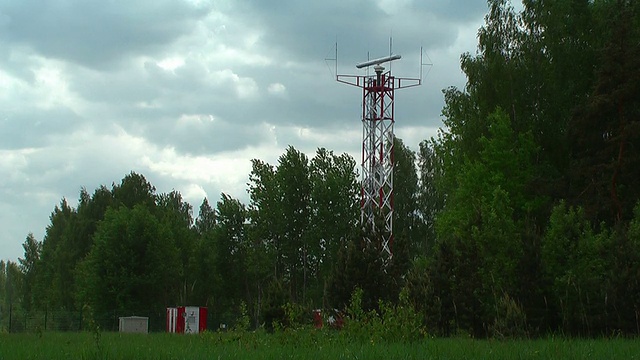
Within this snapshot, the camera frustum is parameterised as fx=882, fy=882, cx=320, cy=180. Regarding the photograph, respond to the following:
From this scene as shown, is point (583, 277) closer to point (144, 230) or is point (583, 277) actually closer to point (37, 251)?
point (144, 230)

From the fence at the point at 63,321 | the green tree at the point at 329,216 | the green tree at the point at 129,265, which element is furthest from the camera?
the green tree at the point at 329,216

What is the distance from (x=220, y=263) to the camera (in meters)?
72.6

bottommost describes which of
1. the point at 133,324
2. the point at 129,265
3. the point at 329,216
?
the point at 133,324

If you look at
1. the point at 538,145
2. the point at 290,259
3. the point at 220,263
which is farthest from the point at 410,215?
the point at 538,145

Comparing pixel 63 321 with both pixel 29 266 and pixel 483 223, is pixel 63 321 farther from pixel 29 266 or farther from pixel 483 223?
pixel 29 266

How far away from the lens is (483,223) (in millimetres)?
35812

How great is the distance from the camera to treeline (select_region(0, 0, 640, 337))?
30.2m

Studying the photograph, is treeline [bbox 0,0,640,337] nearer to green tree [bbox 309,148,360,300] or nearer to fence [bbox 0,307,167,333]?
green tree [bbox 309,148,360,300]

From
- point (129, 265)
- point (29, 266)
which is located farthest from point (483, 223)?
point (29, 266)

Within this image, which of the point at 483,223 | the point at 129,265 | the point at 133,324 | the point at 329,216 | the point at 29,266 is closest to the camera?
the point at 483,223

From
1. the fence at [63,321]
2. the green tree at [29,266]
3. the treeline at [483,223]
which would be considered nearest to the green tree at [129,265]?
the treeline at [483,223]

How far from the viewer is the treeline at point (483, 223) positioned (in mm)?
30219

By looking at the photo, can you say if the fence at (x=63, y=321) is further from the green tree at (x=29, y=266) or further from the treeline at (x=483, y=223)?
the green tree at (x=29, y=266)

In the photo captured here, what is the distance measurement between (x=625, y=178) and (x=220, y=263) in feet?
134
